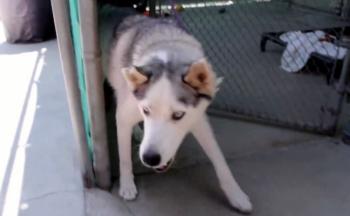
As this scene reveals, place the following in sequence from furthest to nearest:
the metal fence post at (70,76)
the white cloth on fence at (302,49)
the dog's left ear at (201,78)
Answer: the white cloth on fence at (302,49) → the metal fence post at (70,76) → the dog's left ear at (201,78)

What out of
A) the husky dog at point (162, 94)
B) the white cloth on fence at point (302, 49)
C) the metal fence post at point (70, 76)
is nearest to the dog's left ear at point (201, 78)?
the husky dog at point (162, 94)

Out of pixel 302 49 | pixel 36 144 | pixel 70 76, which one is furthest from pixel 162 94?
pixel 302 49

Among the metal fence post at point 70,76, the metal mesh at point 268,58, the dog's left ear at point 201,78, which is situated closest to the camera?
the dog's left ear at point 201,78

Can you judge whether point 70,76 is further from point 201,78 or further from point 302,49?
point 302,49

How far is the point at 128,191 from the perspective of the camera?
83.7 inches

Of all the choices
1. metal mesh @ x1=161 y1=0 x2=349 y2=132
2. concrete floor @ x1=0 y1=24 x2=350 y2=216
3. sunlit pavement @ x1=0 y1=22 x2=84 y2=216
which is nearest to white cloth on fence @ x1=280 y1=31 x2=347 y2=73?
metal mesh @ x1=161 y1=0 x2=349 y2=132

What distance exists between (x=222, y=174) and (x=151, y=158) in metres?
0.60

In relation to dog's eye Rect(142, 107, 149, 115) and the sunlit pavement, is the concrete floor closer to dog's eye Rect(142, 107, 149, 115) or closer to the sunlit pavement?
the sunlit pavement

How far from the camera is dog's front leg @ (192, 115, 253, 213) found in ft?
6.69

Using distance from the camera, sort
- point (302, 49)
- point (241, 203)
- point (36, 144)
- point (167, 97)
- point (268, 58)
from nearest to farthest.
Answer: point (167, 97) → point (241, 203) → point (36, 144) → point (302, 49) → point (268, 58)

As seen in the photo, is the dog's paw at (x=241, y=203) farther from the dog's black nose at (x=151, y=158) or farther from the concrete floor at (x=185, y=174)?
Result: the dog's black nose at (x=151, y=158)

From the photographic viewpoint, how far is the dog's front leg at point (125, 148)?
203cm

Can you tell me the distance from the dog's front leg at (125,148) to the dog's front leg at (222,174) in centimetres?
33

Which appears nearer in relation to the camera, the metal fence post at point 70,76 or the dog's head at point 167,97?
the dog's head at point 167,97
